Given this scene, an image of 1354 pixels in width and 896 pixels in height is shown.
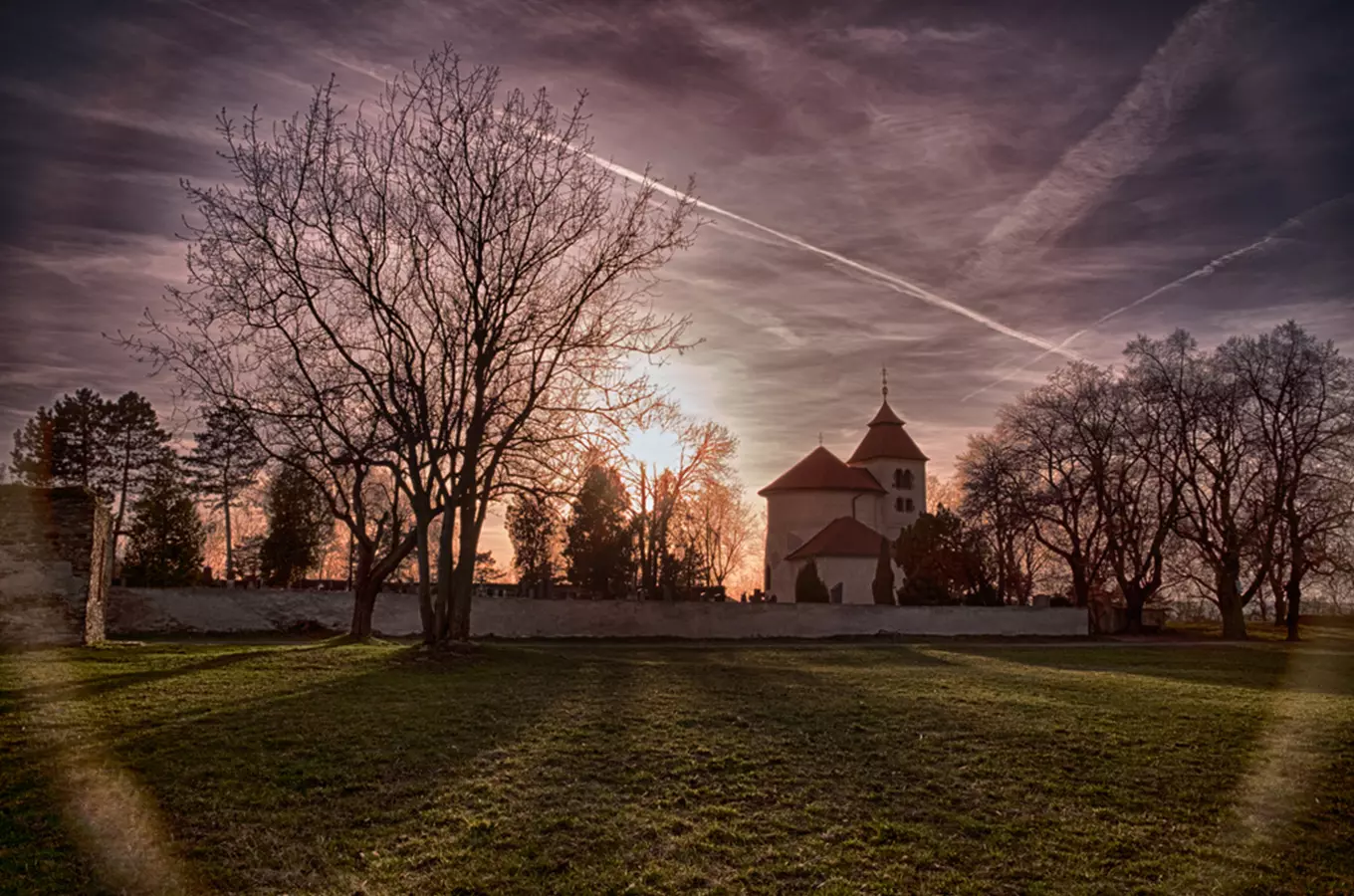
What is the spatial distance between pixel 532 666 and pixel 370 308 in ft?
24.3

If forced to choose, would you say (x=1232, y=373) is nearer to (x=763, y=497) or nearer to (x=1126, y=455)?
(x=1126, y=455)

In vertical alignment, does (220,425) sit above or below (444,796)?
above

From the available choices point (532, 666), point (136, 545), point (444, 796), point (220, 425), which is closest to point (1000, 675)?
point (532, 666)

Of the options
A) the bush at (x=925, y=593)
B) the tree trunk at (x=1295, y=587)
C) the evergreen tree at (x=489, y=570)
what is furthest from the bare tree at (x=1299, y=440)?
the evergreen tree at (x=489, y=570)

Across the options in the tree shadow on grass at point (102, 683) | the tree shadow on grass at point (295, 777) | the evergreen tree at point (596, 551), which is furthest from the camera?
the evergreen tree at point (596, 551)

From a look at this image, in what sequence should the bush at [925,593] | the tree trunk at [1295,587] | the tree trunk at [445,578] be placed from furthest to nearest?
the bush at [925,593] < the tree trunk at [1295,587] < the tree trunk at [445,578]

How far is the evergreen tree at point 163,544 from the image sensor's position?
34688mm

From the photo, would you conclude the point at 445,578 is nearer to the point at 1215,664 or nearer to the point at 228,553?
the point at 1215,664

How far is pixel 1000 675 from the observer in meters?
17.7

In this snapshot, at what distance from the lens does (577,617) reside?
30609 mm

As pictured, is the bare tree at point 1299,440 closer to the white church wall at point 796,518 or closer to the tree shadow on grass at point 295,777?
the white church wall at point 796,518

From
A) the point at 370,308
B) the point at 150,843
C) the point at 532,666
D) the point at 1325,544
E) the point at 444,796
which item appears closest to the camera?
the point at 150,843

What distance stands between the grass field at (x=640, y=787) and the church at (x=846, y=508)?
35.0 metres

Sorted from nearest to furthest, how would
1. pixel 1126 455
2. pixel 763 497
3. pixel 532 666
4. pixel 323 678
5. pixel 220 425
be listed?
pixel 323 678 → pixel 532 666 → pixel 220 425 → pixel 1126 455 → pixel 763 497
